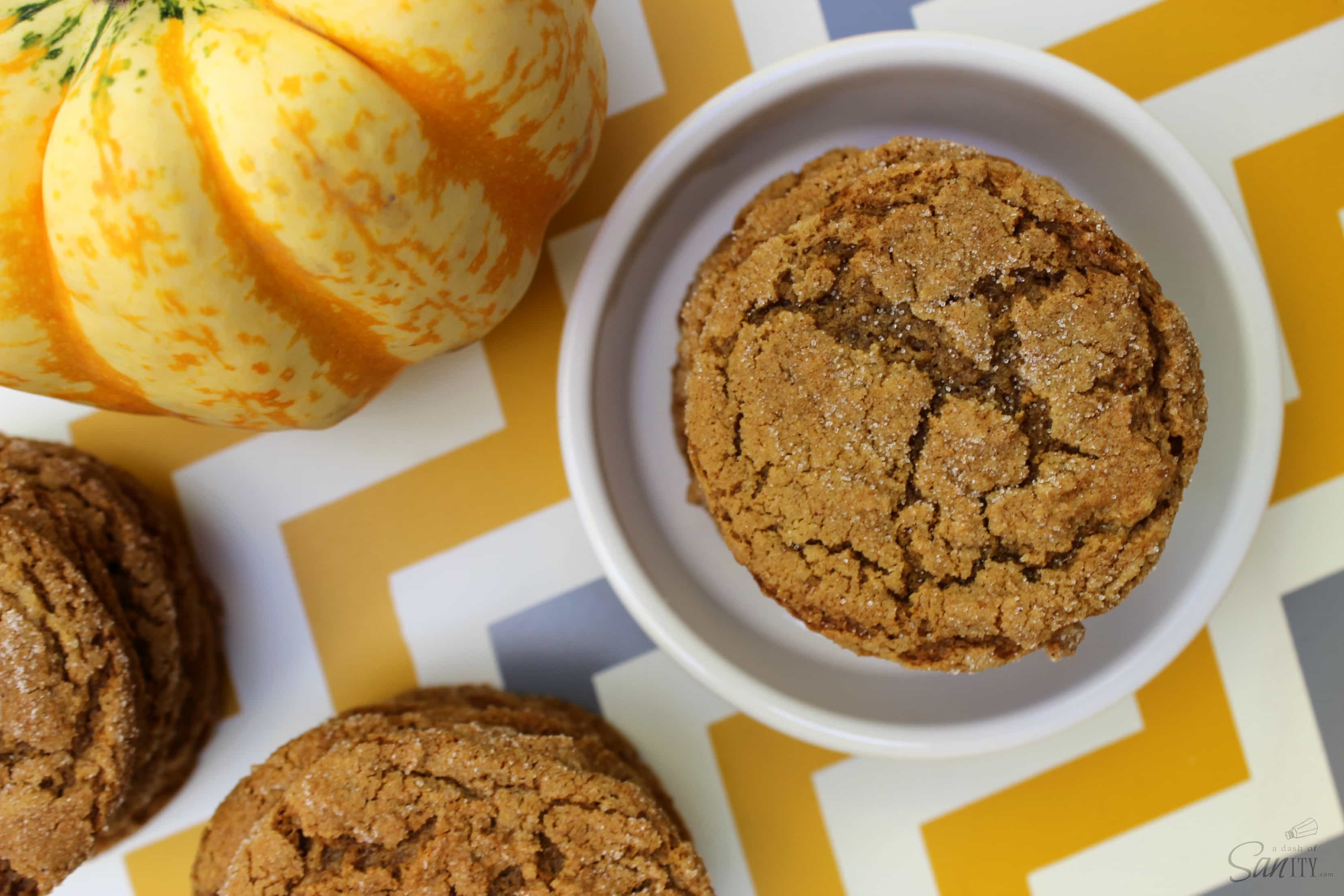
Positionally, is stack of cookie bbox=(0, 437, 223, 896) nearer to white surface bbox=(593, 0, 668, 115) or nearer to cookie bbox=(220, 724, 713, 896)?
cookie bbox=(220, 724, 713, 896)

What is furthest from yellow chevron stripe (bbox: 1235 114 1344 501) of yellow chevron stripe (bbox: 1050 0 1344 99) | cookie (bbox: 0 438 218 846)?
cookie (bbox: 0 438 218 846)

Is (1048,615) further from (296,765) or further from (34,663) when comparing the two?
(34,663)

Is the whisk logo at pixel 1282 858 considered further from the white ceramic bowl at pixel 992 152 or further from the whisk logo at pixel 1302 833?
the white ceramic bowl at pixel 992 152

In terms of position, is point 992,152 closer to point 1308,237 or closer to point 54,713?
point 1308,237

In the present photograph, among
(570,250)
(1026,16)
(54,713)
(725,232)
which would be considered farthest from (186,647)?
(1026,16)

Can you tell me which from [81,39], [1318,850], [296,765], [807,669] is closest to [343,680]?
[296,765]

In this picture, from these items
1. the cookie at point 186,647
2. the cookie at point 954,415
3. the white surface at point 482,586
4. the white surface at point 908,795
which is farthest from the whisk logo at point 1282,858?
the cookie at point 186,647
